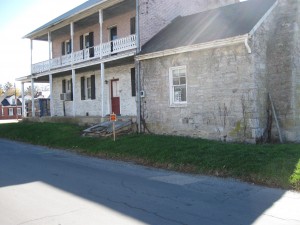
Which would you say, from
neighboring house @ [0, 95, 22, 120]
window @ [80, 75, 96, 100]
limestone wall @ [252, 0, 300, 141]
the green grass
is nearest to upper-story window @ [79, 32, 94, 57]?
window @ [80, 75, 96, 100]

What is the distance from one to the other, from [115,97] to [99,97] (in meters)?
1.84

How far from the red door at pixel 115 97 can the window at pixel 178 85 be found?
6.80 metres

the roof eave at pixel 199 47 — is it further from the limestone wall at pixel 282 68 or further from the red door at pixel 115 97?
the red door at pixel 115 97

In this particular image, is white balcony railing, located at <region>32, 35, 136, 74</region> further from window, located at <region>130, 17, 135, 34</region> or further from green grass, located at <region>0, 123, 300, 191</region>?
green grass, located at <region>0, 123, 300, 191</region>

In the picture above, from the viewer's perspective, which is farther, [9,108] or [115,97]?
[9,108]

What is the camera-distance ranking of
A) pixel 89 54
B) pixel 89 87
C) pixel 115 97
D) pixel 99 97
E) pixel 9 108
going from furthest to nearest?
pixel 9 108 < pixel 89 87 < pixel 99 97 < pixel 89 54 < pixel 115 97

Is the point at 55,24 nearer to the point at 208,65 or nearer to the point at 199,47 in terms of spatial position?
the point at 199,47

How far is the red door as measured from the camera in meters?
21.8

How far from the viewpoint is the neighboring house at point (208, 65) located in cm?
1277

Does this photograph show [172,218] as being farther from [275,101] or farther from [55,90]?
[55,90]

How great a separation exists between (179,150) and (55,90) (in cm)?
1956

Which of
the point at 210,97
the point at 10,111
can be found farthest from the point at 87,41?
the point at 10,111

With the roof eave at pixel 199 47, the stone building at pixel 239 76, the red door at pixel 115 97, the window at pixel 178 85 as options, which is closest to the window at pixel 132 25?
the red door at pixel 115 97

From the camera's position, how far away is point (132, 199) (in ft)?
22.3
